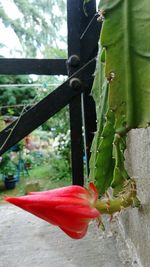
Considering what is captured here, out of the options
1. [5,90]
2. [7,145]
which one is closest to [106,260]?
[7,145]

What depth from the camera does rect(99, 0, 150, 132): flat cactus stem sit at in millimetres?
344

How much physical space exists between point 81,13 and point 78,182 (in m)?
0.58

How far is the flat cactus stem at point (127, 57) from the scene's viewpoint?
1.13 ft

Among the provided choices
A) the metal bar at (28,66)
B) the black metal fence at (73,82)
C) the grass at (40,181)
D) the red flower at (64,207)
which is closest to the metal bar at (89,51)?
the black metal fence at (73,82)

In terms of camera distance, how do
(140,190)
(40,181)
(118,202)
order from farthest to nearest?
(40,181)
(140,190)
(118,202)

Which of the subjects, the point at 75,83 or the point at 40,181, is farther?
the point at 40,181

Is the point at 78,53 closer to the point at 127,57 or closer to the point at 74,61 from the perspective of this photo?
the point at 74,61

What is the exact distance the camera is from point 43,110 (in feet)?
3.34

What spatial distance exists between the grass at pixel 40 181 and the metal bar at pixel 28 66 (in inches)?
89.4

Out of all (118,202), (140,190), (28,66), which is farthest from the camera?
(28,66)

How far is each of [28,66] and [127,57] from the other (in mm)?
829

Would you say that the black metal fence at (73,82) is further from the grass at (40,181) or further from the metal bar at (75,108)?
the grass at (40,181)

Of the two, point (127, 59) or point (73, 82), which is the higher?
point (127, 59)

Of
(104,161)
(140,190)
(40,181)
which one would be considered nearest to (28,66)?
(140,190)
